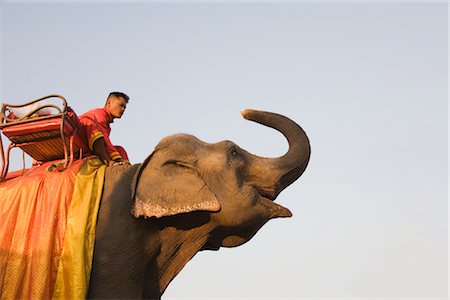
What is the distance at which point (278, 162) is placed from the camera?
670 cm

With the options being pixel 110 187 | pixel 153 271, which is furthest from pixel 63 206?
pixel 153 271

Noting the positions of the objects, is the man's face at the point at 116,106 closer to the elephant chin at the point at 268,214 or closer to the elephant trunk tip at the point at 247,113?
the elephant trunk tip at the point at 247,113

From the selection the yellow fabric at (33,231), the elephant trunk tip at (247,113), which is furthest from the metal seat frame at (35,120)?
the elephant trunk tip at (247,113)

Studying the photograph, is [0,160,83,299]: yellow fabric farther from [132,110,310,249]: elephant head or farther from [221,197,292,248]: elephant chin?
[221,197,292,248]: elephant chin

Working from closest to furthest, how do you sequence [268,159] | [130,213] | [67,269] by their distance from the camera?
[67,269] → [130,213] → [268,159]

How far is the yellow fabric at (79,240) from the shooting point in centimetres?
588

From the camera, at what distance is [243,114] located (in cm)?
690

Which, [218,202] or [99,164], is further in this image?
[99,164]

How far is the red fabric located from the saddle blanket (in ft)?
1.46

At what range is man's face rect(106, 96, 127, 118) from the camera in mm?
7242

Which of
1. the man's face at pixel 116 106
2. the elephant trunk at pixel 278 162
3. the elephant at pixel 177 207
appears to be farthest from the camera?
the man's face at pixel 116 106

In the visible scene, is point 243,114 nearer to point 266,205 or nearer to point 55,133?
point 266,205

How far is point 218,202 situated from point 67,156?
135 cm

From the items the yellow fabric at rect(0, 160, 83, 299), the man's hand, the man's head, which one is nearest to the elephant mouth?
the man's hand
